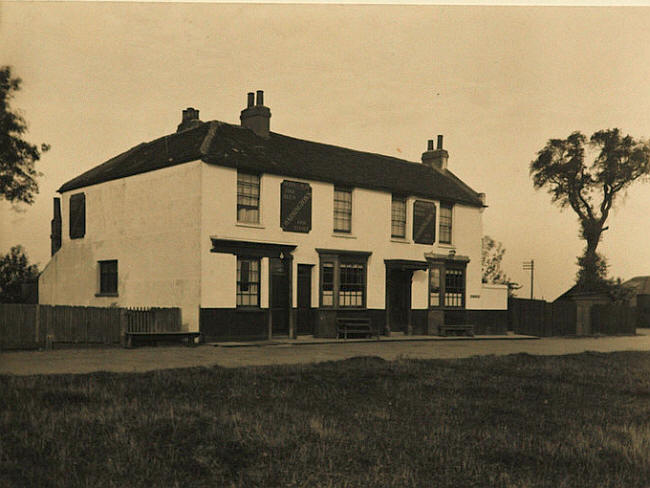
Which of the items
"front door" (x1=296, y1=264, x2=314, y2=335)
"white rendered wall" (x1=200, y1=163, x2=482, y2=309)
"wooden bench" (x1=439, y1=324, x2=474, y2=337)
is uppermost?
"white rendered wall" (x1=200, y1=163, x2=482, y2=309)

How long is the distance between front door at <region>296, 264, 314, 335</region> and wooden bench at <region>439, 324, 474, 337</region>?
6123mm

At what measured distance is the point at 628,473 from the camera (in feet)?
22.2

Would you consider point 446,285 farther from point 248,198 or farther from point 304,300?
point 248,198

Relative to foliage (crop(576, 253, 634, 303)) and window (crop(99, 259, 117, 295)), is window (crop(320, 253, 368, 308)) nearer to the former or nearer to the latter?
window (crop(99, 259, 117, 295))

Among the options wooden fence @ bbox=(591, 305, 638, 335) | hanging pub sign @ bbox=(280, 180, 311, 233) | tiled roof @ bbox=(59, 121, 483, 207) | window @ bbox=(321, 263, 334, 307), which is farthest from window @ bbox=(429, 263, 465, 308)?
wooden fence @ bbox=(591, 305, 638, 335)

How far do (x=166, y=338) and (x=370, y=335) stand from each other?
8.28 m

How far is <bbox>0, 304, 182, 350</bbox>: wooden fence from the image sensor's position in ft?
57.5

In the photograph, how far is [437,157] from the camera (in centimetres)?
3225

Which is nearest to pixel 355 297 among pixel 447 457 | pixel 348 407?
pixel 348 407

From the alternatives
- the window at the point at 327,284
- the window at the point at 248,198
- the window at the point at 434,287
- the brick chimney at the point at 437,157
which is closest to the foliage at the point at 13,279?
the window at the point at 248,198

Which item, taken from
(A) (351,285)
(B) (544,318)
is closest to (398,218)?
(A) (351,285)

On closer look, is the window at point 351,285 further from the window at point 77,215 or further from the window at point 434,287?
the window at point 77,215

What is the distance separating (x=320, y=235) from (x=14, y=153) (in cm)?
1115

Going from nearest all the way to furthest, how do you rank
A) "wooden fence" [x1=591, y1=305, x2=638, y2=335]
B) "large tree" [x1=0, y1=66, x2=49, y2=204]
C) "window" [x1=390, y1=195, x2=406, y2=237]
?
"large tree" [x1=0, y1=66, x2=49, y2=204], "window" [x1=390, y1=195, x2=406, y2=237], "wooden fence" [x1=591, y1=305, x2=638, y2=335]
